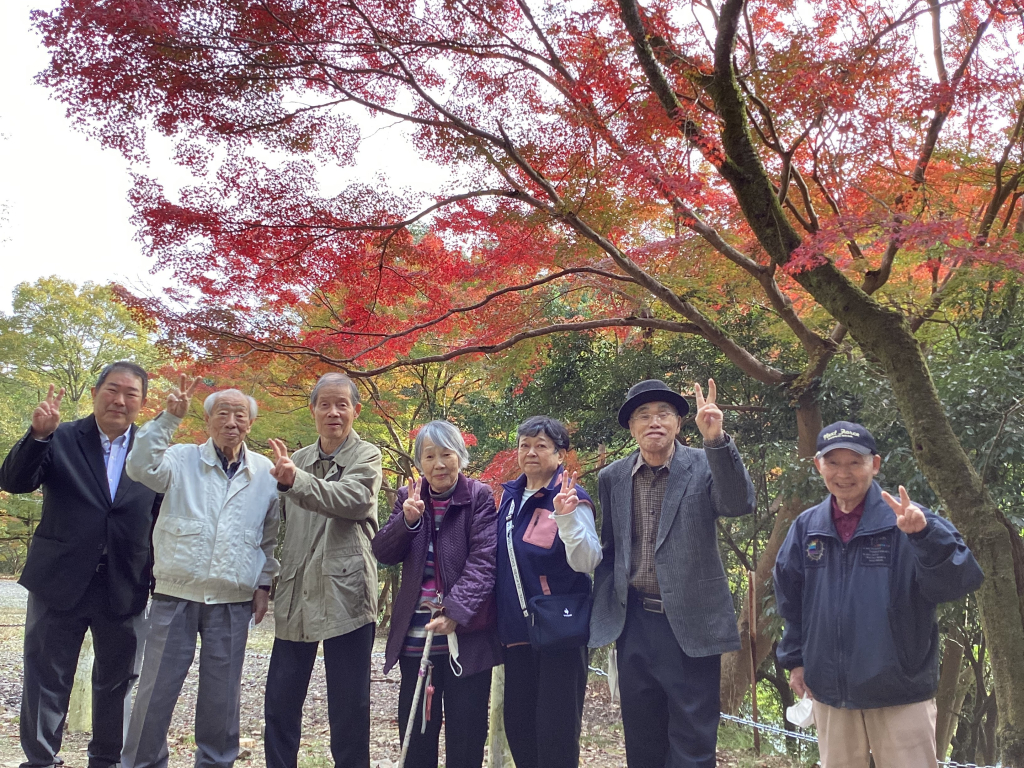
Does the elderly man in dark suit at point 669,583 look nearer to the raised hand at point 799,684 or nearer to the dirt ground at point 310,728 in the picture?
the raised hand at point 799,684

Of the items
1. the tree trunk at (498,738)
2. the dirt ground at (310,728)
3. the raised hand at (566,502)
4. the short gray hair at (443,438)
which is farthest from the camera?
the dirt ground at (310,728)

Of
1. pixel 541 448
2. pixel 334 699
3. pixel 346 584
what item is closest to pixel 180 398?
pixel 346 584

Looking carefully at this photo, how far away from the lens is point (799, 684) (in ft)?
8.76

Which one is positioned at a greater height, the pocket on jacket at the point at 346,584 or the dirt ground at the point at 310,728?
the pocket on jacket at the point at 346,584

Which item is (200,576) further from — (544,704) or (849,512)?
(849,512)

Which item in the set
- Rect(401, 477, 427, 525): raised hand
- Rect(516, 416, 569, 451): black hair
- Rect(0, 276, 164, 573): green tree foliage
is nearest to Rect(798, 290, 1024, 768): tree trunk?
Rect(516, 416, 569, 451): black hair

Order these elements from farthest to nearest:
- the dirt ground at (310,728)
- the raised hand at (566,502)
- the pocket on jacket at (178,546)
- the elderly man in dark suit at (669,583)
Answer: the dirt ground at (310,728) < the pocket on jacket at (178,546) < the raised hand at (566,502) < the elderly man in dark suit at (669,583)

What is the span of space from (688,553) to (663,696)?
57 centimetres

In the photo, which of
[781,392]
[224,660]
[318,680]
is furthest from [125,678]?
[318,680]

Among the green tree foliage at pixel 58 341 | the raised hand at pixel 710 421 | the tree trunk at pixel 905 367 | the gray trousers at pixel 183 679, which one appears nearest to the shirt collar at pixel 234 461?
the gray trousers at pixel 183 679

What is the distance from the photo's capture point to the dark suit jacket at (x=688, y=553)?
2607 mm

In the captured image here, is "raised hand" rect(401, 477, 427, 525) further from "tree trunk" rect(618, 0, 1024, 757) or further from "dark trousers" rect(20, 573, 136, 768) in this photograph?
"tree trunk" rect(618, 0, 1024, 757)

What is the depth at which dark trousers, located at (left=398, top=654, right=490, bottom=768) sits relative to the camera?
280 cm

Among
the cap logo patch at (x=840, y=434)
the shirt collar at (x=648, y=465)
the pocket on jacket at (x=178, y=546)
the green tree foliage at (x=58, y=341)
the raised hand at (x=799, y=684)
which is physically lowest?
the raised hand at (x=799, y=684)
